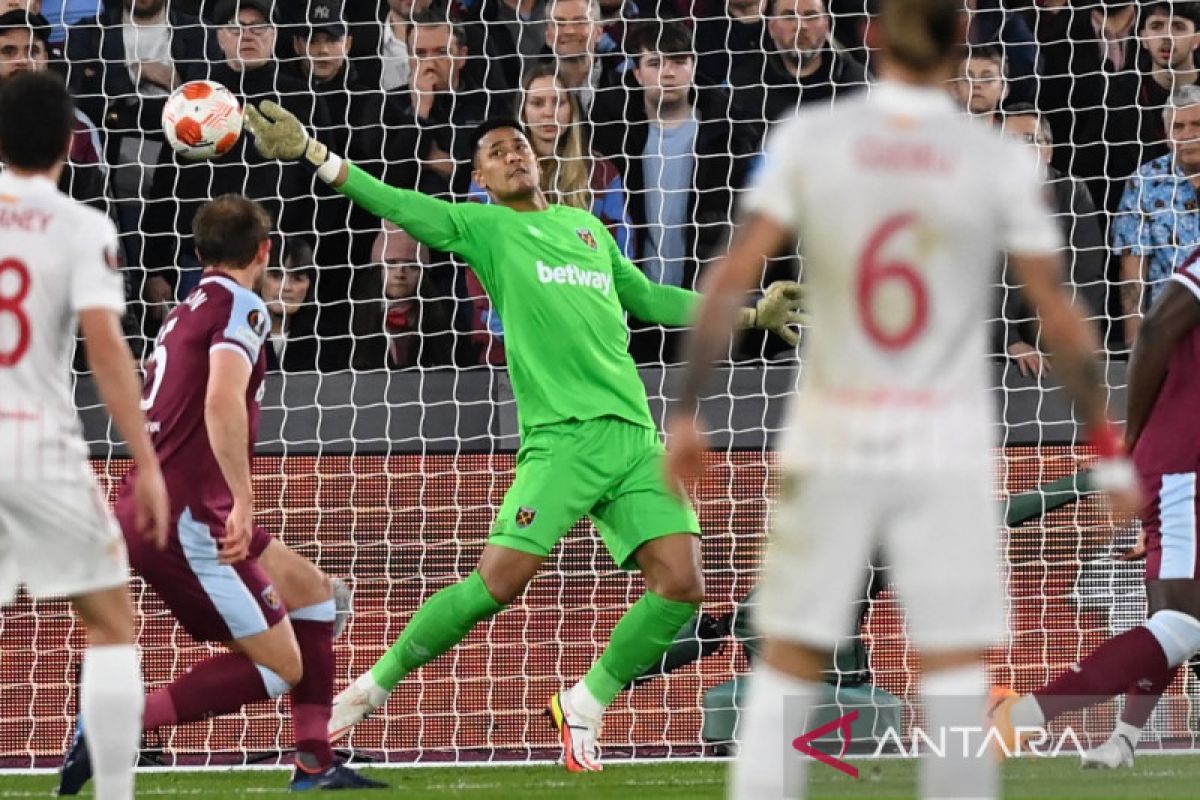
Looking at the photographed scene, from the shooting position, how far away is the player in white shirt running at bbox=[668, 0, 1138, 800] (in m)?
3.69

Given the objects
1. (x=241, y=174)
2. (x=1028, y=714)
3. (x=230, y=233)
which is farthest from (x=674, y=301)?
(x=241, y=174)

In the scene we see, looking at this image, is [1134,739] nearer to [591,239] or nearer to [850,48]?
[591,239]

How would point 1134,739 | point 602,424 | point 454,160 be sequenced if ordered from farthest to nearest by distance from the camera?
point 454,160
point 602,424
point 1134,739

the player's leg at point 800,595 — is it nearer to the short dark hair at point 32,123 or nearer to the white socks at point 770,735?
the white socks at point 770,735

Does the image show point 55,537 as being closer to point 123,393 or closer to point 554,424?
point 123,393

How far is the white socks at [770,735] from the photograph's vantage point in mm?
3652

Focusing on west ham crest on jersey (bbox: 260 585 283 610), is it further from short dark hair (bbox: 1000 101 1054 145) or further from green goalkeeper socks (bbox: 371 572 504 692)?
short dark hair (bbox: 1000 101 1054 145)

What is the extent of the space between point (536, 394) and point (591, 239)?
1.96ft

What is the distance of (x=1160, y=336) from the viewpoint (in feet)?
19.9

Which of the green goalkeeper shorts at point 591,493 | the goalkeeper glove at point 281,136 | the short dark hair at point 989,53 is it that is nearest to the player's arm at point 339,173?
the goalkeeper glove at point 281,136

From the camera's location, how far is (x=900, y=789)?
6.32 meters

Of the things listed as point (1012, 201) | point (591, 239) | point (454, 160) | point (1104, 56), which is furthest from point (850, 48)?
point (1012, 201)

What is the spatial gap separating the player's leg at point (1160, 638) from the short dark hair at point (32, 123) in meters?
3.25

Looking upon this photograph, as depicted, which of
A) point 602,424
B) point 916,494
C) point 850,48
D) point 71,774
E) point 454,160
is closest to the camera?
point 916,494
